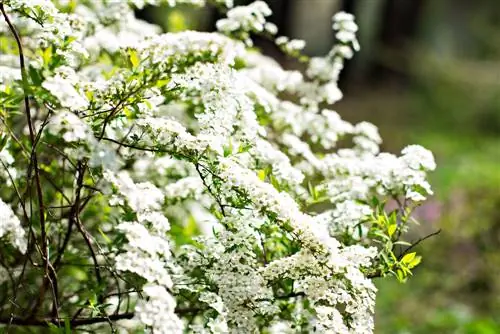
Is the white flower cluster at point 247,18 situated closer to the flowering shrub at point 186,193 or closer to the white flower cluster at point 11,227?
the flowering shrub at point 186,193

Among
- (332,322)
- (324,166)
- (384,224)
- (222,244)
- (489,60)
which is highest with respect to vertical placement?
(489,60)

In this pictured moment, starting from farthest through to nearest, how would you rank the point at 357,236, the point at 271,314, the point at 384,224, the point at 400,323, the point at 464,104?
the point at 464,104, the point at 400,323, the point at 357,236, the point at 384,224, the point at 271,314

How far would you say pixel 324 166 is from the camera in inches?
118

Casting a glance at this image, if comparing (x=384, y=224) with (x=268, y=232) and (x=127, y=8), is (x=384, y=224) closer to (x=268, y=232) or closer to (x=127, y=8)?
(x=268, y=232)

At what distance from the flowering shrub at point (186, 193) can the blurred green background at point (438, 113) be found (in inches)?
45.0

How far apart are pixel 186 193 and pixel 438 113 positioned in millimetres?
10921

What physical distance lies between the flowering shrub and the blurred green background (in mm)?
1142

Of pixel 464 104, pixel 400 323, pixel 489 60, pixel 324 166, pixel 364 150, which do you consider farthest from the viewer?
pixel 489 60

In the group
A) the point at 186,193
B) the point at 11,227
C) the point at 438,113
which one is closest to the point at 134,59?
the point at 11,227

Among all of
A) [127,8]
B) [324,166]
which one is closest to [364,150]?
[324,166]

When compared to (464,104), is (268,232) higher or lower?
lower

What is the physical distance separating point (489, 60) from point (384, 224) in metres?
12.7

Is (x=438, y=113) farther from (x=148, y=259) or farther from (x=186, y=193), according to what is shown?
(x=148, y=259)

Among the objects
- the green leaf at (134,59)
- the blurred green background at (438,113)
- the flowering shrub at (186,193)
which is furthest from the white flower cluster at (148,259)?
the blurred green background at (438,113)
